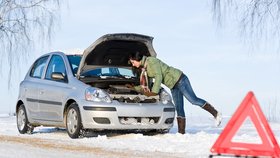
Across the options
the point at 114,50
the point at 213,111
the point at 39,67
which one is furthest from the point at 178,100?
the point at 39,67

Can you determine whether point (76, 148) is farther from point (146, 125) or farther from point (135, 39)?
point (135, 39)

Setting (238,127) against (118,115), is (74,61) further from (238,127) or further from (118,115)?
(238,127)

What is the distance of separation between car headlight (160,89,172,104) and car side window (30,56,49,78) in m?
2.83

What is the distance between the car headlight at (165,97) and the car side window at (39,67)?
283 centimetres

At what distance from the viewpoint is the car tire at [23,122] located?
44.2ft

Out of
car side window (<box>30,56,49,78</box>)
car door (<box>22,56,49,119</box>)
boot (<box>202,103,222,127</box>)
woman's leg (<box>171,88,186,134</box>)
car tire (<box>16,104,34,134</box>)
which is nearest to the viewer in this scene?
boot (<box>202,103,222,127</box>)

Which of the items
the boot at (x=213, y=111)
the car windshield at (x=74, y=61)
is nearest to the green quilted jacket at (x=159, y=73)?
the boot at (x=213, y=111)

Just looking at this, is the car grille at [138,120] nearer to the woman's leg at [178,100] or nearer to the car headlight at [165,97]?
the car headlight at [165,97]

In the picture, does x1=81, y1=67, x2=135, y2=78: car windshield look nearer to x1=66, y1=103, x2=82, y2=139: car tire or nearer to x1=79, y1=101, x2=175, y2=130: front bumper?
x1=66, y1=103, x2=82, y2=139: car tire

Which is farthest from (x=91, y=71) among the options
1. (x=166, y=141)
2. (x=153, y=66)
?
(x=166, y=141)

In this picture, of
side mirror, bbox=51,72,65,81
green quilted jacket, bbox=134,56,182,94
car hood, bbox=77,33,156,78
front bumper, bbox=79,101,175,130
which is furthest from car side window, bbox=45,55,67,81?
green quilted jacket, bbox=134,56,182,94

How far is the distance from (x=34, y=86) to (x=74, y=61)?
1.29 meters

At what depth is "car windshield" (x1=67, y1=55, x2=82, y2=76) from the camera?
12.3 m

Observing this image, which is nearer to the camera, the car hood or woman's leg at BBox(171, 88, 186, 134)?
the car hood
